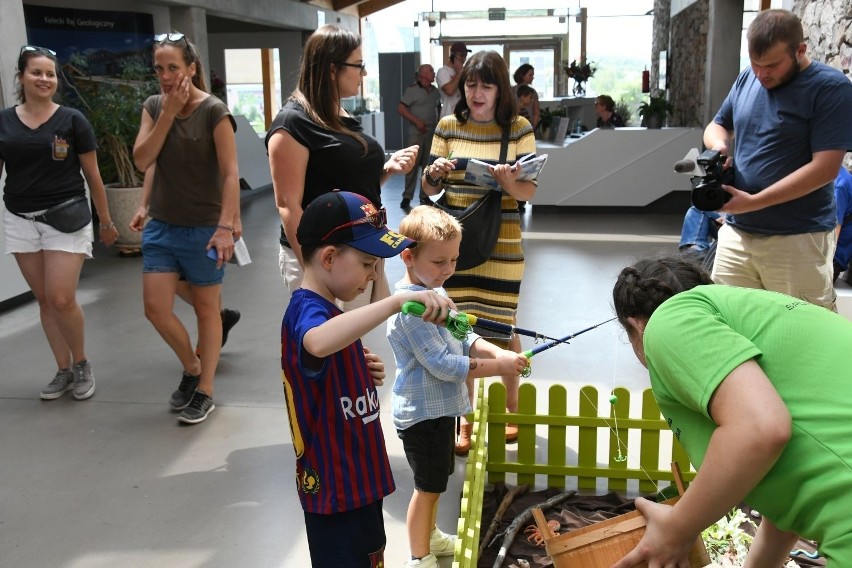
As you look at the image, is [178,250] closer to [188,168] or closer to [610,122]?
[188,168]

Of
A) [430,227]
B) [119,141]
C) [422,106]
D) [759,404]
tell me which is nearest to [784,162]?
[430,227]

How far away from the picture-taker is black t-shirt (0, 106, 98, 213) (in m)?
4.01

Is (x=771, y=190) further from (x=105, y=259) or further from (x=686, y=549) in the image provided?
(x=105, y=259)

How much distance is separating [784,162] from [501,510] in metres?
1.67

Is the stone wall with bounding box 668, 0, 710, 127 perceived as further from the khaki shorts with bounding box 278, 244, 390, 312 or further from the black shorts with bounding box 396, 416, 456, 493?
the black shorts with bounding box 396, 416, 456, 493

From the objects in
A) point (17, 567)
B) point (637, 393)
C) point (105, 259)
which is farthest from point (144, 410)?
point (105, 259)

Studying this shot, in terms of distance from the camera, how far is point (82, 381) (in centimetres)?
430

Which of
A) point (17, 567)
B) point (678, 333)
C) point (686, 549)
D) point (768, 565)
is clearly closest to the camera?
point (678, 333)

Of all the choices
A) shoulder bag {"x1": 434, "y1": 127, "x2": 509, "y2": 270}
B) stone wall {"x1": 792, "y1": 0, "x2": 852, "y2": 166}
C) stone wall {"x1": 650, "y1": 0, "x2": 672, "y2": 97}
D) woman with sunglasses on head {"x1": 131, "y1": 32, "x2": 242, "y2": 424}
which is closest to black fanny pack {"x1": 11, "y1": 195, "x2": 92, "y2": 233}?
woman with sunglasses on head {"x1": 131, "y1": 32, "x2": 242, "y2": 424}

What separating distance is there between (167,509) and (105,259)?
17.0 feet

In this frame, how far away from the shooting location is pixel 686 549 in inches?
60.4

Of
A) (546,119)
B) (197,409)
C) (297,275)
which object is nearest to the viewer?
(297,275)

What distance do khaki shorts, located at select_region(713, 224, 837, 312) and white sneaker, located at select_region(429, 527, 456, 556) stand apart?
1.57 meters

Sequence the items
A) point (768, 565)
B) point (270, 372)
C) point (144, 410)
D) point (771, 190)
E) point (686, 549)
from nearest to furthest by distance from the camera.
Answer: point (686, 549), point (768, 565), point (771, 190), point (144, 410), point (270, 372)
